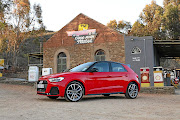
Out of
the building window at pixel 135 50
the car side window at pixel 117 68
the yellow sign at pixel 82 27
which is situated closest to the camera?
the car side window at pixel 117 68

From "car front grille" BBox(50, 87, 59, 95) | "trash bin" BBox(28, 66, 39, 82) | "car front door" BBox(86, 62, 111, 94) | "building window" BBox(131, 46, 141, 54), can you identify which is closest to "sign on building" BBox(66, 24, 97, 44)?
"building window" BBox(131, 46, 141, 54)

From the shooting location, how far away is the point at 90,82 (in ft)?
25.3

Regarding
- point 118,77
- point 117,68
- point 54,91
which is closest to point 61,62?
point 117,68

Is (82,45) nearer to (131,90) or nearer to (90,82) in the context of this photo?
(131,90)

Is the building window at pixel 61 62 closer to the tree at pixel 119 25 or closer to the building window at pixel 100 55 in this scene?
the building window at pixel 100 55

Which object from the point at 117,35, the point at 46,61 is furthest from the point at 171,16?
the point at 46,61

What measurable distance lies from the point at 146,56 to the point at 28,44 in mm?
50287

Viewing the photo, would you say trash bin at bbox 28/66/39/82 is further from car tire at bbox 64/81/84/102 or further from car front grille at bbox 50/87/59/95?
car tire at bbox 64/81/84/102

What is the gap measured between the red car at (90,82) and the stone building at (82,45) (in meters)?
9.58

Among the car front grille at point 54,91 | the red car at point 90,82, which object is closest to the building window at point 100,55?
the red car at point 90,82

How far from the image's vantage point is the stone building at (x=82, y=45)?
18.6m

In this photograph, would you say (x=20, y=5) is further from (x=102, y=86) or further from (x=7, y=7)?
(x=102, y=86)

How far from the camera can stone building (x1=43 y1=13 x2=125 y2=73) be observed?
18.6 metres

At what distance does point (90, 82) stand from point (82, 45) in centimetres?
1233
